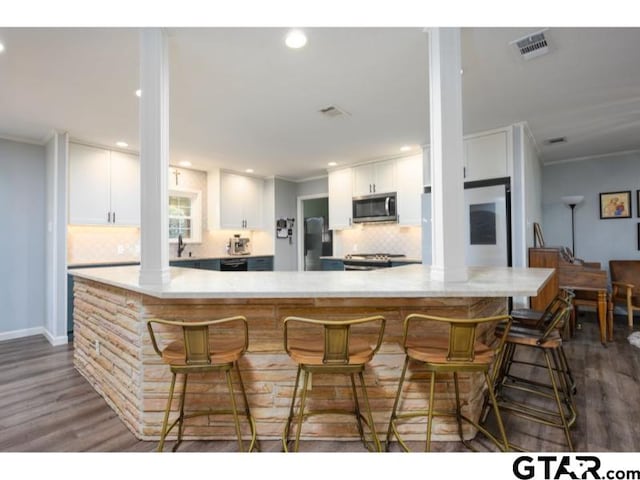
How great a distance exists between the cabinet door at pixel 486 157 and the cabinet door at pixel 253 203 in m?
3.80

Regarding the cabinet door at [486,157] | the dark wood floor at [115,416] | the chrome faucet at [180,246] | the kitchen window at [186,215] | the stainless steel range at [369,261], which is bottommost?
the dark wood floor at [115,416]

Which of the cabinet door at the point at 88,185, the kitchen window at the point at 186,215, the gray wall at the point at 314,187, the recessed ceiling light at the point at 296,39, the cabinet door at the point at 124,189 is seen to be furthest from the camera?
the gray wall at the point at 314,187

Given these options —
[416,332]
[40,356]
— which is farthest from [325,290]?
[40,356]

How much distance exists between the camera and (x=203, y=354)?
1.62 metres

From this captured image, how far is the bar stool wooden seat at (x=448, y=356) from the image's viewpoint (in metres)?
1.53

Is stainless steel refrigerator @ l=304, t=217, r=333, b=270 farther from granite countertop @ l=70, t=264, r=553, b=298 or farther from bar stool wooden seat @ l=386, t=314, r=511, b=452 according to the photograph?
bar stool wooden seat @ l=386, t=314, r=511, b=452

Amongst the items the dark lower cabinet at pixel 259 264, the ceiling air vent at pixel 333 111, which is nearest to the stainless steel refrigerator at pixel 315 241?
the dark lower cabinet at pixel 259 264

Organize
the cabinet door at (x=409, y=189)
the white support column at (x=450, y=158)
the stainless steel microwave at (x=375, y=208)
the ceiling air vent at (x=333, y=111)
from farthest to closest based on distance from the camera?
1. the stainless steel microwave at (x=375, y=208)
2. the cabinet door at (x=409, y=189)
3. the ceiling air vent at (x=333, y=111)
4. the white support column at (x=450, y=158)

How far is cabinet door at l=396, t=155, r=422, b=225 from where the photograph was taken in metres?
4.81

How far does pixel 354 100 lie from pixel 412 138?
1.44m

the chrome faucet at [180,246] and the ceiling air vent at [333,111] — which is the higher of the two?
the ceiling air vent at [333,111]

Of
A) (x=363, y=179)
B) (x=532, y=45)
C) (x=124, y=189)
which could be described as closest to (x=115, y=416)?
(x=124, y=189)

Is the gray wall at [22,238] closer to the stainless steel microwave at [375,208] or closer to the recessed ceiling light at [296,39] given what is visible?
the recessed ceiling light at [296,39]
